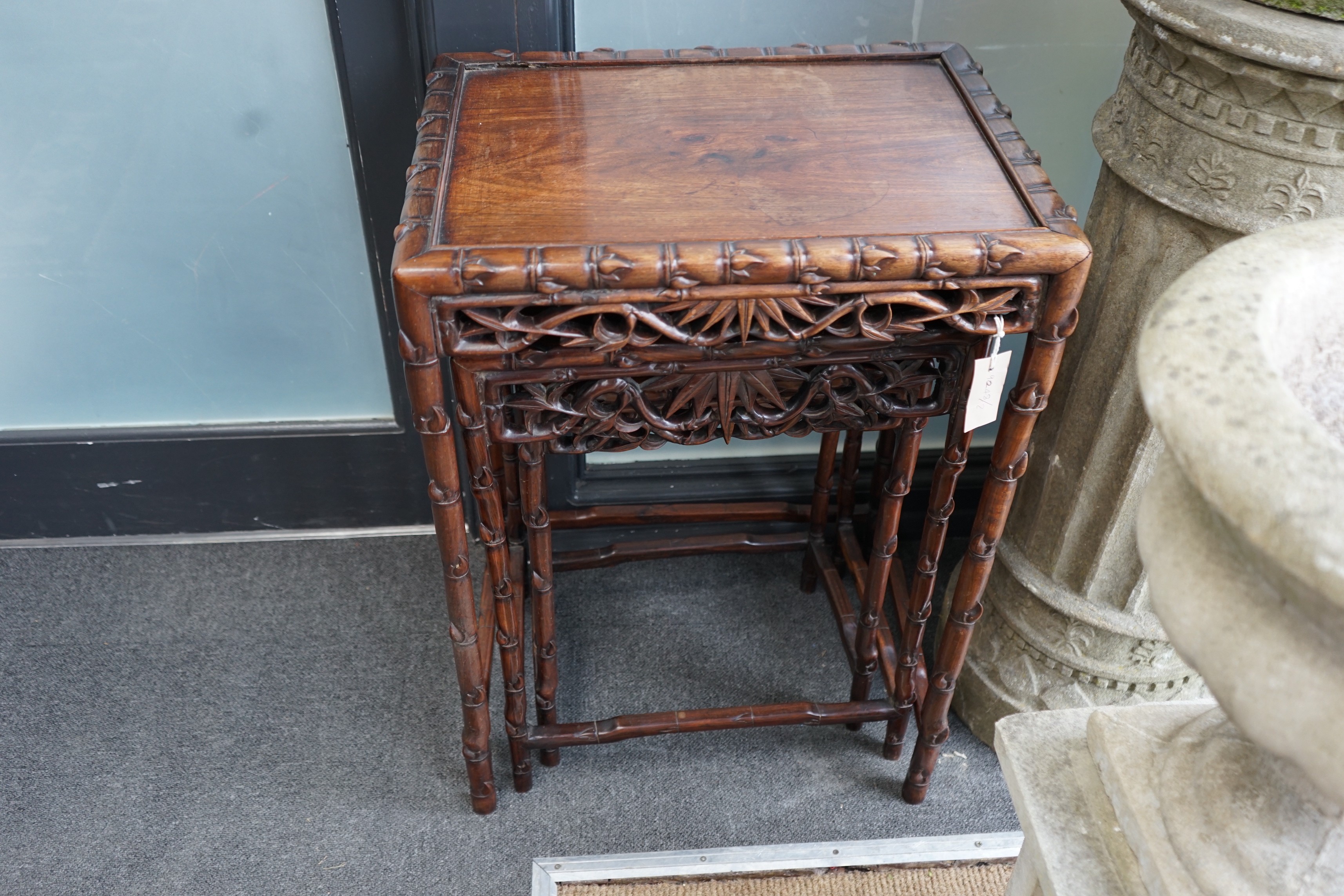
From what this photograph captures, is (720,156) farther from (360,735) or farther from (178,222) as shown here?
(360,735)

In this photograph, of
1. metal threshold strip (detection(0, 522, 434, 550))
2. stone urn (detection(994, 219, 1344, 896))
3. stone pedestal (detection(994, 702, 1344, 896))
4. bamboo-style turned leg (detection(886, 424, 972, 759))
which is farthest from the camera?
metal threshold strip (detection(0, 522, 434, 550))

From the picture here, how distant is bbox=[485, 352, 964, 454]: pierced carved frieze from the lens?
111 cm

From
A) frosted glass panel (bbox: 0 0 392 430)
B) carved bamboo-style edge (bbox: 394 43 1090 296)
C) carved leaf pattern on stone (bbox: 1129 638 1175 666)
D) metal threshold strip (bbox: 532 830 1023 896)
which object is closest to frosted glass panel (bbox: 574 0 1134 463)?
frosted glass panel (bbox: 0 0 392 430)

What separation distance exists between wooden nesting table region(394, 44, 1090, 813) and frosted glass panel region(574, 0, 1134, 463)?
187 mm

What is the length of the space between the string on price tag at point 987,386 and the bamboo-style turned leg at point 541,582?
0.49 m

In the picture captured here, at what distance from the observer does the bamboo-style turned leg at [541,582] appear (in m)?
1.35

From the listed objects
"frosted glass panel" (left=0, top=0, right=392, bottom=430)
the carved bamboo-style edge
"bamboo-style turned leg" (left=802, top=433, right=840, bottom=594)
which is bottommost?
"bamboo-style turned leg" (left=802, top=433, right=840, bottom=594)

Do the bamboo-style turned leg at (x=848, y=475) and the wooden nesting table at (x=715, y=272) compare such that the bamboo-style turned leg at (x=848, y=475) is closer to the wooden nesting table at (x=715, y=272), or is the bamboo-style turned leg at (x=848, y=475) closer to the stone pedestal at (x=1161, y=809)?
the wooden nesting table at (x=715, y=272)

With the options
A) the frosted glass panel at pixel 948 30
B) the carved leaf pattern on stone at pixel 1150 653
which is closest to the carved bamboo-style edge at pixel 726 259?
the frosted glass panel at pixel 948 30

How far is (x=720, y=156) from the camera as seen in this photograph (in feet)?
3.76

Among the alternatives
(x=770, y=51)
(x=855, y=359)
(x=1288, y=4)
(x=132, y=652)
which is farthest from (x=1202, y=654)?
(x=132, y=652)

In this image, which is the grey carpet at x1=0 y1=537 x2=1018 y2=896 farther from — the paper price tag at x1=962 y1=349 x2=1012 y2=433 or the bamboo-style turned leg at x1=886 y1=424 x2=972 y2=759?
the paper price tag at x1=962 y1=349 x2=1012 y2=433

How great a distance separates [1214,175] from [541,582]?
944 mm

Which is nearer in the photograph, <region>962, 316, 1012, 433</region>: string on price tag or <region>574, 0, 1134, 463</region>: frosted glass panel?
<region>962, 316, 1012, 433</region>: string on price tag
